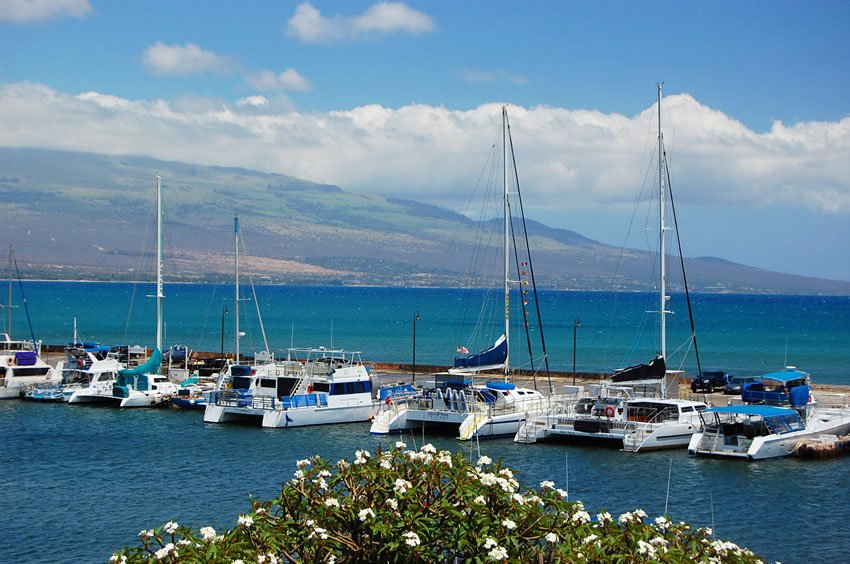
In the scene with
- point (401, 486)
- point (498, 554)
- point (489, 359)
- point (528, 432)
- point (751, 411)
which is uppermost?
point (401, 486)

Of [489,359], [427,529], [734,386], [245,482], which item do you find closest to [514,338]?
[734,386]

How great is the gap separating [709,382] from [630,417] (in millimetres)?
19297

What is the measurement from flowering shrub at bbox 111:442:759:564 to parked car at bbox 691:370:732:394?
153ft

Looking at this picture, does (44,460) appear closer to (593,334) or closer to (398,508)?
(398,508)

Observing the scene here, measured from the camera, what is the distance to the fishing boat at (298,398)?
4919 cm

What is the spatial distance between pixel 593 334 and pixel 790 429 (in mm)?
115819

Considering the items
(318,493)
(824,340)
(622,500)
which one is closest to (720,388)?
(622,500)

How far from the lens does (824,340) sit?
144 meters

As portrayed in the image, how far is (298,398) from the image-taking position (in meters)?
49.4

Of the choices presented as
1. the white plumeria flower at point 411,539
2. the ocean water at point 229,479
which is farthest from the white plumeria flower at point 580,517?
the ocean water at point 229,479

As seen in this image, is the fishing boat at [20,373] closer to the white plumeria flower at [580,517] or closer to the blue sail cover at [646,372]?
the blue sail cover at [646,372]

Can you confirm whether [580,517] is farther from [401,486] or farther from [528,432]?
[528,432]

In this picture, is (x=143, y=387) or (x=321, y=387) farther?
(x=143, y=387)

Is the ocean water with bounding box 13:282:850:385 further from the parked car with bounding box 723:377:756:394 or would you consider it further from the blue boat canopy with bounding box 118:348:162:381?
the blue boat canopy with bounding box 118:348:162:381
